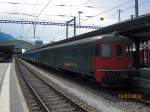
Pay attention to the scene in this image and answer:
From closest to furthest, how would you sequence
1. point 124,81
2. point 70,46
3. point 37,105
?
point 37,105, point 124,81, point 70,46

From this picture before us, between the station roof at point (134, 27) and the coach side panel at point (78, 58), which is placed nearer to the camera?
the station roof at point (134, 27)

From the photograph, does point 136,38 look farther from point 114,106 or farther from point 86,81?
point 114,106

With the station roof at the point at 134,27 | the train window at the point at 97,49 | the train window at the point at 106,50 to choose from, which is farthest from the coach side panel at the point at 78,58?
the station roof at the point at 134,27

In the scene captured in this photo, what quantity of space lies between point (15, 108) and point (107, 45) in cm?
655

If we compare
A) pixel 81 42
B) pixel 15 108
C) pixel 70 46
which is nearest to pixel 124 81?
pixel 81 42

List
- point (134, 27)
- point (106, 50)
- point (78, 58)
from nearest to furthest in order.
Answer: point (106, 50), point (134, 27), point (78, 58)

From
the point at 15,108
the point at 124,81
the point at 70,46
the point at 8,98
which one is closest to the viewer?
the point at 15,108

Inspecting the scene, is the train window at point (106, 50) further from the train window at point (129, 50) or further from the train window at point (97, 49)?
the train window at point (129, 50)

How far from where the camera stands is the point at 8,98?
588 inches

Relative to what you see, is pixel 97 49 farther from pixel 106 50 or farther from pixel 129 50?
pixel 129 50
